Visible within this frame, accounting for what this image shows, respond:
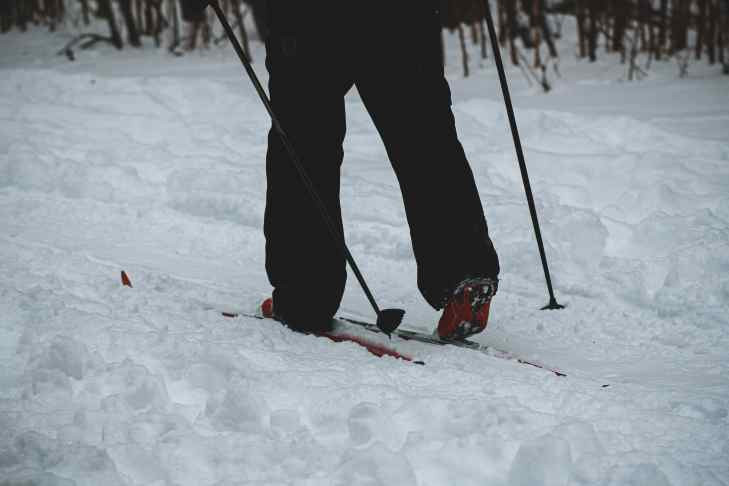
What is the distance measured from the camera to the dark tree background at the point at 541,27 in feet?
20.5

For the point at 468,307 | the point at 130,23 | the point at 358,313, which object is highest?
the point at 130,23

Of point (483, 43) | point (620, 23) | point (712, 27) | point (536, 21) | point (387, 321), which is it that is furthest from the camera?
point (483, 43)

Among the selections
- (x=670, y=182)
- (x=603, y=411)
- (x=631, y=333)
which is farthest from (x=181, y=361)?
(x=670, y=182)

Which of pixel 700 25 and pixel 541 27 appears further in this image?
pixel 541 27

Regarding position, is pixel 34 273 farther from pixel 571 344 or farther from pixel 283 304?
pixel 571 344

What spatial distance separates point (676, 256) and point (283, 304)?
1.43 metres

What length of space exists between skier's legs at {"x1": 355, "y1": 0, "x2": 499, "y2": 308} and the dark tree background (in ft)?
11.8

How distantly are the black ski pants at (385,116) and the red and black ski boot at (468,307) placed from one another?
0.08 feet

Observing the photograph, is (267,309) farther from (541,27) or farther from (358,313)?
(541,27)

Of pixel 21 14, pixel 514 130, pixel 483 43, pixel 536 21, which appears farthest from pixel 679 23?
pixel 21 14

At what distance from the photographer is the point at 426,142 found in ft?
6.13

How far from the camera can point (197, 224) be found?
3354 mm

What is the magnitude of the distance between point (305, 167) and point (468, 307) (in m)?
0.59

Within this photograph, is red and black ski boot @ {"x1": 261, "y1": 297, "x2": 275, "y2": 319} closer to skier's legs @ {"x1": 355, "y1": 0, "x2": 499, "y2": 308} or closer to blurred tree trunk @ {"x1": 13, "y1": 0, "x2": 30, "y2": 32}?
skier's legs @ {"x1": 355, "y1": 0, "x2": 499, "y2": 308}
